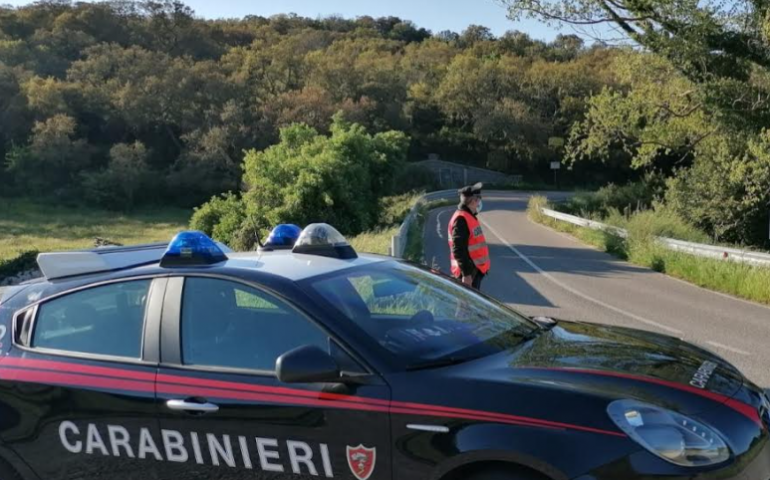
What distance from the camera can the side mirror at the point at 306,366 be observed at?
125 inches

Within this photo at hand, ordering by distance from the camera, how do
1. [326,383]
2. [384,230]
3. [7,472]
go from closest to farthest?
[326,383], [7,472], [384,230]

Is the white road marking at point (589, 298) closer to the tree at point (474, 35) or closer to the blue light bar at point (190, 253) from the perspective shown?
the blue light bar at point (190, 253)

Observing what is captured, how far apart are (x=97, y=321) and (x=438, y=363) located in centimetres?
190

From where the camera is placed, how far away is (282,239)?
5.11 metres

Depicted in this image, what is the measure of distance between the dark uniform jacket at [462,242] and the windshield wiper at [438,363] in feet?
15.9

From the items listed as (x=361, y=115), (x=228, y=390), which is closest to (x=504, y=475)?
(x=228, y=390)

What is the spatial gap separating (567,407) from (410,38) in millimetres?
155581

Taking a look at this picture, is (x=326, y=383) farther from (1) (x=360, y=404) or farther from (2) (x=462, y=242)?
(2) (x=462, y=242)

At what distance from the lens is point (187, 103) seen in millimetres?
83062

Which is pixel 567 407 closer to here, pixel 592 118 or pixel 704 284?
pixel 704 284

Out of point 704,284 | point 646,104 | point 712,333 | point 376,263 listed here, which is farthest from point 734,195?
point 376,263

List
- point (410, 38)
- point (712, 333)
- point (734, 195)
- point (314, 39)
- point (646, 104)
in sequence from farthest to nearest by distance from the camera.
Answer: point (410, 38)
point (314, 39)
point (734, 195)
point (646, 104)
point (712, 333)

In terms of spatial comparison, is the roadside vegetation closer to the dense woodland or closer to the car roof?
the dense woodland

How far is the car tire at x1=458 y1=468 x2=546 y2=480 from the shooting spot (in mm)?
2979
